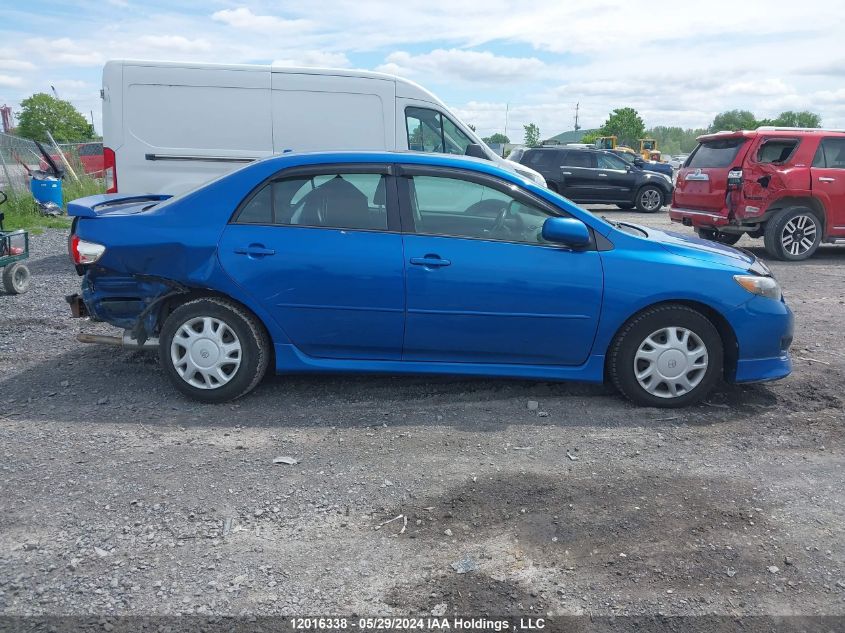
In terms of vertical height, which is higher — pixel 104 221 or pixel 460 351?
pixel 104 221

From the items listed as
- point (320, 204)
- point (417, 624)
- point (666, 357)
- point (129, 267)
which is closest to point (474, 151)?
point (320, 204)

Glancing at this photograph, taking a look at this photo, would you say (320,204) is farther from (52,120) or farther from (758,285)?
(52,120)

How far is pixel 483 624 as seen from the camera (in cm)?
266

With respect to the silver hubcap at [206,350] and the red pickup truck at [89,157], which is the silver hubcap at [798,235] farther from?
the red pickup truck at [89,157]

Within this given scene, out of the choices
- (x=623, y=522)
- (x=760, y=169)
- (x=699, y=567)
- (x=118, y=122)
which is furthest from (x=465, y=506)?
(x=760, y=169)

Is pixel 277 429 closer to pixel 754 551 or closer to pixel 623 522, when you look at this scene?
pixel 623 522

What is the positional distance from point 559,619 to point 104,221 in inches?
146

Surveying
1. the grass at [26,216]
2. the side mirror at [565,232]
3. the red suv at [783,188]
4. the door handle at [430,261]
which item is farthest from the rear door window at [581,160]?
the door handle at [430,261]

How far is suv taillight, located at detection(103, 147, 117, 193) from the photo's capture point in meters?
9.34

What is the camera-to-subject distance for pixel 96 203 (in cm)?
502

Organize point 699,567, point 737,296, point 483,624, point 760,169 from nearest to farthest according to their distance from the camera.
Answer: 1. point 483,624
2. point 699,567
3. point 737,296
4. point 760,169

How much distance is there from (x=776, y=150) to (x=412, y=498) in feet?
32.6

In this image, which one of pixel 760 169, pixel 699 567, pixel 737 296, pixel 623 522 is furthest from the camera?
pixel 760 169

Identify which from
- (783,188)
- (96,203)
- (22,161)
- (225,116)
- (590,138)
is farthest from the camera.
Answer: (590,138)
